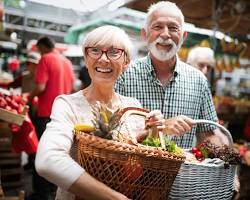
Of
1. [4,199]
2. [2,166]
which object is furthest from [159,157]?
[2,166]

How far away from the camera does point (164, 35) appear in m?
2.02

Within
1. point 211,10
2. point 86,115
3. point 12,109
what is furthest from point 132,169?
point 211,10

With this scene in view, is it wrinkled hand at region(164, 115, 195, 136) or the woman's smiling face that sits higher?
the woman's smiling face

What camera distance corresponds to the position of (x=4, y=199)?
106 inches

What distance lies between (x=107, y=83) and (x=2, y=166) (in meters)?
3.66

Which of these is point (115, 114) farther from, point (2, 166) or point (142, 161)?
point (2, 166)

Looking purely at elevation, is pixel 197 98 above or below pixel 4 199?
above

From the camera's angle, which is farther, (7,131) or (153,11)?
(7,131)

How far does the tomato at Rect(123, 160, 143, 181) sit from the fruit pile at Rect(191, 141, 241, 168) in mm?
530

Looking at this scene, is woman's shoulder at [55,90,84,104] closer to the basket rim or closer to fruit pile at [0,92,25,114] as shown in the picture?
the basket rim

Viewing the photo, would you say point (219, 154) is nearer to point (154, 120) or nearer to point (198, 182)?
point (198, 182)

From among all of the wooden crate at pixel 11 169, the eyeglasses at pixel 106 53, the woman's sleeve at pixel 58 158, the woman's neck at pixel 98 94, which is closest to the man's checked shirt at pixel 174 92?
the woman's neck at pixel 98 94

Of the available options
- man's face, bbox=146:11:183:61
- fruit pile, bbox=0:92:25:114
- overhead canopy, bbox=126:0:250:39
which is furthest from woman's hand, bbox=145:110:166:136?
overhead canopy, bbox=126:0:250:39

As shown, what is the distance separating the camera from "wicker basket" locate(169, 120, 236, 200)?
4.65 ft
